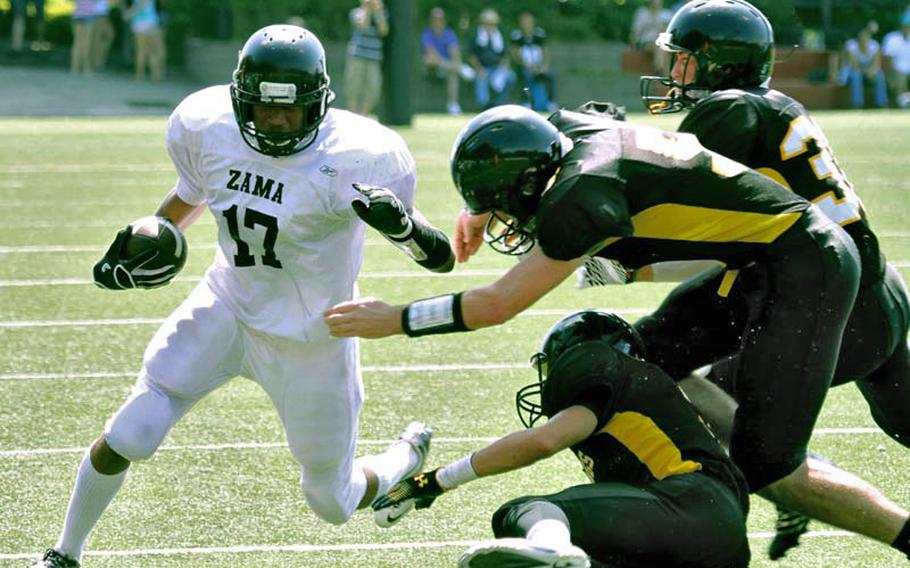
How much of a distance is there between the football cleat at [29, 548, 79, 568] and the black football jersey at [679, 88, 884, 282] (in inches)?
85.0

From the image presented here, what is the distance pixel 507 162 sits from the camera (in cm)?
354

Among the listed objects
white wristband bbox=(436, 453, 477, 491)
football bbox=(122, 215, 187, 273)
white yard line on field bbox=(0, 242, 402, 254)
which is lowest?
white yard line on field bbox=(0, 242, 402, 254)

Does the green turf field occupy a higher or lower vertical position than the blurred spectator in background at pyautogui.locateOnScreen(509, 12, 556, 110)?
higher

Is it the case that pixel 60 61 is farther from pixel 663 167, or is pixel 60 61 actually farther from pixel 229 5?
pixel 663 167

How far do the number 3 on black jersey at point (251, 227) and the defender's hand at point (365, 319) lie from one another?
0.52m

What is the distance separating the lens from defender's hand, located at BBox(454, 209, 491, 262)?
13.9ft

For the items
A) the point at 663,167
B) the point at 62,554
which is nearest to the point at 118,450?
the point at 62,554

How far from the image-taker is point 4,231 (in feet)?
32.9

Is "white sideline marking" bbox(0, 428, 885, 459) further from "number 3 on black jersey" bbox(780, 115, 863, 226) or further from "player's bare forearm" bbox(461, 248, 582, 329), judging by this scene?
"player's bare forearm" bbox(461, 248, 582, 329)

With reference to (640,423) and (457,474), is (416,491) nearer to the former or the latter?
(457,474)

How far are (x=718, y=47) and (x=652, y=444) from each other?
154 centimetres

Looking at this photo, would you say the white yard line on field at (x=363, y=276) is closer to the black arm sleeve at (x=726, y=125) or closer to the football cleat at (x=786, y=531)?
the black arm sleeve at (x=726, y=125)

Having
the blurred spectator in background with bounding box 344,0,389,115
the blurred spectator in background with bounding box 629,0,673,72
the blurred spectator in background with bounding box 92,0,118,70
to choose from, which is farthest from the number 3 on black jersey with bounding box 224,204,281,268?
the blurred spectator in background with bounding box 92,0,118,70

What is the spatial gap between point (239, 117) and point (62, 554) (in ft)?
4.37
